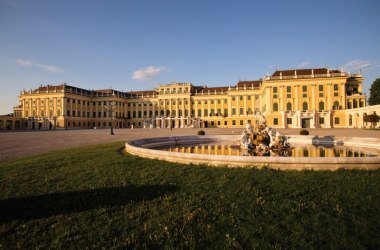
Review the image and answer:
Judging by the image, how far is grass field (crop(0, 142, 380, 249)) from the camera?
404 cm

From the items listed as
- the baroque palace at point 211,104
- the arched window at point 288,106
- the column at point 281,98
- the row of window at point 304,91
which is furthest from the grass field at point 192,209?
the row of window at point 304,91

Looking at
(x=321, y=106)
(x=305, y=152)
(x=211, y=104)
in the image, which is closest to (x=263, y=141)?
(x=305, y=152)

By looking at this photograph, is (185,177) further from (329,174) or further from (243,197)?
(329,174)

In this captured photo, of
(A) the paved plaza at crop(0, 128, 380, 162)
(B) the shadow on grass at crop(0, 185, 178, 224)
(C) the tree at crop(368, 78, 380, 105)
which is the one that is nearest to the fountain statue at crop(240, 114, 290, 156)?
(B) the shadow on grass at crop(0, 185, 178, 224)

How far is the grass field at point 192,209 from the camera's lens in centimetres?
404

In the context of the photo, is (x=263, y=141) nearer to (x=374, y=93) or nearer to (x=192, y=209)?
(x=192, y=209)

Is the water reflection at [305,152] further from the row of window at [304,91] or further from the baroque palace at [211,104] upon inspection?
the row of window at [304,91]

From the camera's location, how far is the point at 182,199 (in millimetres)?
5625

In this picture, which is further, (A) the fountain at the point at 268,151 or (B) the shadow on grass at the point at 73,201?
(A) the fountain at the point at 268,151

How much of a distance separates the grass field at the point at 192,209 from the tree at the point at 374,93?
61.7 metres

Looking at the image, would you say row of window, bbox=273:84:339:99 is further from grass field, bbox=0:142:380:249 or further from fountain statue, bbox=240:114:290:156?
grass field, bbox=0:142:380:249

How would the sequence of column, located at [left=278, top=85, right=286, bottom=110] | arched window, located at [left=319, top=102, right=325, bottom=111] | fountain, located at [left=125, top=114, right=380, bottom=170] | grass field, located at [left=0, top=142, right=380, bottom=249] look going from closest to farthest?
grass field, located at [left=0, top=142, right=380, bottom=249] < fountain, located at [left=125, top=114, right=380, bottom=170] < arched window, located at [left=319, top=102, right=325, bottom=111] < column, located at [left=278, top=85, right=286, bottom=110]

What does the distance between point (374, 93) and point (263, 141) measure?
60198 millimetres

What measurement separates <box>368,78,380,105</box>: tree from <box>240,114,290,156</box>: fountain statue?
5788cm
